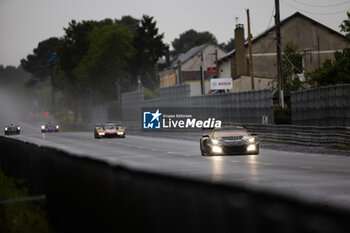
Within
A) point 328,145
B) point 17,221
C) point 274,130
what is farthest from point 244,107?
point 17,221

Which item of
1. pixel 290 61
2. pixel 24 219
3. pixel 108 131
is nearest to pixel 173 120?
pixel 108 131

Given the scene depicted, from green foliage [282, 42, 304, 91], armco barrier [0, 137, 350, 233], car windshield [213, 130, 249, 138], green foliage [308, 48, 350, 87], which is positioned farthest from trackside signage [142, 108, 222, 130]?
armco barrier [0, 137, 350, 233]

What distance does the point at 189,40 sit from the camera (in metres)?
195

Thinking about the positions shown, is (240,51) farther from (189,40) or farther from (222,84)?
(189,40)

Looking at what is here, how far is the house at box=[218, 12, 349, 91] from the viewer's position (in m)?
82.6

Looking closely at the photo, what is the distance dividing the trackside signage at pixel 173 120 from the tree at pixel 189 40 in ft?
407

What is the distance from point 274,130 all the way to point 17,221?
101ft

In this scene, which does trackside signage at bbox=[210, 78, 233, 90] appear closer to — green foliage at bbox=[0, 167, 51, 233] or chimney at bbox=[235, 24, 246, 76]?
chimney at bbox=[235, 24, 246, 76]

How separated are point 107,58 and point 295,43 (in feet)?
185

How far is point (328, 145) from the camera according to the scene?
102 ft

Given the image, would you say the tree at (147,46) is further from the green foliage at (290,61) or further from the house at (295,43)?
the green foliage at (290,61)

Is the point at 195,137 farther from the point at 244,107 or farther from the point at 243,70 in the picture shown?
the point at 243,70

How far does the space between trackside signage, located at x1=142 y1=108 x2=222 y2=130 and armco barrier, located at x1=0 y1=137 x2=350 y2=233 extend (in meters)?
43.9

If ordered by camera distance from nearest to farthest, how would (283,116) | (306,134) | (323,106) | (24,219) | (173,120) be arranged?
(24,219), (323,106), (306,134), (283,116), (173,120)
